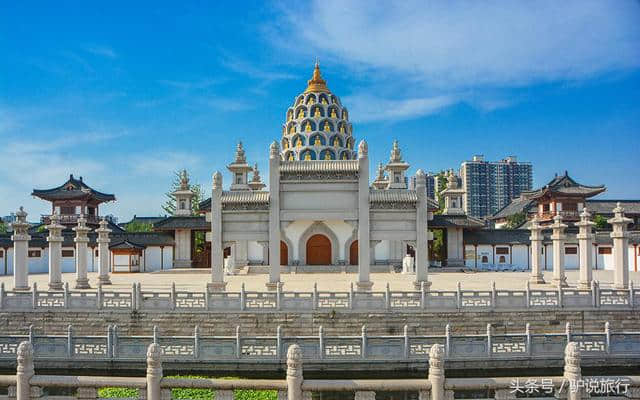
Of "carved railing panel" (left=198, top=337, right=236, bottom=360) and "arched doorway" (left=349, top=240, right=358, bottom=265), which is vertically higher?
"arched doorway" (left=349, top=240, right=358, bottom=265)

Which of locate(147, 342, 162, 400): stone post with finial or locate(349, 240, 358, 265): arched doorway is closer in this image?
locate(147, 342, 162, 400): stone post with finial

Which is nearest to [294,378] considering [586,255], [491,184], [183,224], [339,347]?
[339,347]

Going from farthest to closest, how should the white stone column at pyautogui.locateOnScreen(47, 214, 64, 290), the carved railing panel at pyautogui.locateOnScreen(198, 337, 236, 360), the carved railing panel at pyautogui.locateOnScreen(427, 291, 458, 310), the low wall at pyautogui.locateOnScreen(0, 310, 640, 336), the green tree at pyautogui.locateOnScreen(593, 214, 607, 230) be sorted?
the green tree at pyautogui.locateOnScreen(593, 214, 607, 230)
the white stone column at pyautogui.locateOnScreen(47, 214, 64, 290)
the carved railing panel at pyautogui.locateOnScreen(427, 291, 458, 310)
the low wall at pyautogui.locateOnScreen(0, 310, 640, 336)
the carved railing panel at pyautogui.locateOnScreen(198, 337, 236, 360)

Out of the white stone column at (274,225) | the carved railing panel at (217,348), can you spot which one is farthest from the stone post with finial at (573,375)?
the white stone column at (274,225)

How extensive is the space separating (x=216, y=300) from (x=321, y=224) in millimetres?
25191

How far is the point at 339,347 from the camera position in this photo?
15930 mm

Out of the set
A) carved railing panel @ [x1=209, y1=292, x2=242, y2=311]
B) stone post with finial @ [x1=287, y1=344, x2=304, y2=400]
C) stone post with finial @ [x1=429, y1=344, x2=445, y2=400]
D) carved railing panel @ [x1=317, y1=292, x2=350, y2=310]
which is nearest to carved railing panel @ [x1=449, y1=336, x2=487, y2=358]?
carved railing panel @ [x1=317, y1=292, x2=350, y2=310]

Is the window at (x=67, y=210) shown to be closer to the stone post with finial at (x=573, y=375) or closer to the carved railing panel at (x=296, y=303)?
the carved railing panel at (x=296, y=303)

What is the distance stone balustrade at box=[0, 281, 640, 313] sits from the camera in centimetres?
1912

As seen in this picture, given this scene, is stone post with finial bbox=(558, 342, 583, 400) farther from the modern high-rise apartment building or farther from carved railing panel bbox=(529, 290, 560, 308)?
the modern high-rise apartment building

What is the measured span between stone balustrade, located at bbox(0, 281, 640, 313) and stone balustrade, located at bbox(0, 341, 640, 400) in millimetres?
8997

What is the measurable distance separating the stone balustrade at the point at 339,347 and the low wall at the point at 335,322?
2754 millimetres

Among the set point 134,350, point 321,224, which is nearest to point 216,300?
point 134,350

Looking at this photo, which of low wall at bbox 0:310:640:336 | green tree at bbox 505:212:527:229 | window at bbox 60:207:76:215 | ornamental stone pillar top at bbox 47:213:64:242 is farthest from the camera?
green tree at bbox 505:212:527:229
